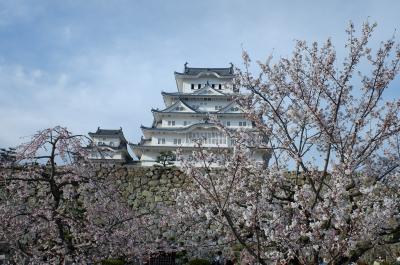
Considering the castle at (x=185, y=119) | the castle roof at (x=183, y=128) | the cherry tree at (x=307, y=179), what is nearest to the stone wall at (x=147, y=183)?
the cherry tree at (x=307, y=179)

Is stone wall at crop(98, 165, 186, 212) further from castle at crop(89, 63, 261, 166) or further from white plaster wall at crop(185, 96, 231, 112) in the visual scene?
white plaster wall at crop(185, 96, 231, 112)

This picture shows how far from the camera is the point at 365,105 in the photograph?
18.9ft

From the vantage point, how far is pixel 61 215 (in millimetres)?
5234

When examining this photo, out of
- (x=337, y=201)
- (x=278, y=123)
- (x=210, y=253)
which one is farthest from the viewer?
(x=210, y=253)

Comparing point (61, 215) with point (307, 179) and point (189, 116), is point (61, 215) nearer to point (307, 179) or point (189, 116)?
point (307, 179)

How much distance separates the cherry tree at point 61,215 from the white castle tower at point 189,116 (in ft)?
76.2

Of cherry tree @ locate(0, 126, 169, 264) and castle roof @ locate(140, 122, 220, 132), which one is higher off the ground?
castle roof @ locate(140, 122, 220, 132)

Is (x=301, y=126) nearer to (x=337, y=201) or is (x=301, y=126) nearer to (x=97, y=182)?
(x=337, y=201)

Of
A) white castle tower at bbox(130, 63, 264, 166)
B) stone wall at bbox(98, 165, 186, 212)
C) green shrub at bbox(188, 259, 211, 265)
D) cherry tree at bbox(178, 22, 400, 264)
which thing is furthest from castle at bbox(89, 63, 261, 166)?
cherry tree at bbox(178, 22, 400, 264)

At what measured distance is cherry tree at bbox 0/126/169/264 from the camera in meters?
5.27

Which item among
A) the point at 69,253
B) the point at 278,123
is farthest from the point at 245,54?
the point at 69,253

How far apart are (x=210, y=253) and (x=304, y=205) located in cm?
683

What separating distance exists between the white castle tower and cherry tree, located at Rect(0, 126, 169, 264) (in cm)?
2324

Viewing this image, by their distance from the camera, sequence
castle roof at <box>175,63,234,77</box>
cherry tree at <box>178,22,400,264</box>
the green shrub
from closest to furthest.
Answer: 1. cherry tree at <box>178,22,400,264</box>
2. the green shrub
3. castle roof at <box>175,63,234,77</box>
